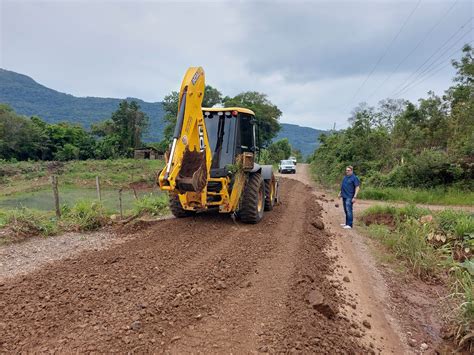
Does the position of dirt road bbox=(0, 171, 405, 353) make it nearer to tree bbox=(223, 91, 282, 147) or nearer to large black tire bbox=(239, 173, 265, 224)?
large black tire bbox=(239, 173, 265, 224)

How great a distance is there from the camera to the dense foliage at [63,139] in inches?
2031

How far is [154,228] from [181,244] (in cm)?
172

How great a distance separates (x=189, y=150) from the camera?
22.6 feet

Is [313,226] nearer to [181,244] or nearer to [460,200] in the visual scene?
[181,244]

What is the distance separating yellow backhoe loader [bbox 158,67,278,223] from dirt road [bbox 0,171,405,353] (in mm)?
1149

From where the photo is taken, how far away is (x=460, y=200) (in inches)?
497

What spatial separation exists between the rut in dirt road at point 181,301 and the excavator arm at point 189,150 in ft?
3.55

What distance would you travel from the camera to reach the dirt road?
120 inches

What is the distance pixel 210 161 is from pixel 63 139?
5930cm

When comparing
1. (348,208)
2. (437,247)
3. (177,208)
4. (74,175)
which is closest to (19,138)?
(74,175)

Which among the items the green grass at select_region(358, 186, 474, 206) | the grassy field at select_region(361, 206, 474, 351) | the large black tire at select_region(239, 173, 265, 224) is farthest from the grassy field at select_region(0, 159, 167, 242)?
the green grass at select_region(358, 186, 474, 206)

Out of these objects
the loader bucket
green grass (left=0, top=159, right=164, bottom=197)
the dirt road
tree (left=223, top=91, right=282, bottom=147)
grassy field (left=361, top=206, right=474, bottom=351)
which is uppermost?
tree (left=223, top=91, right=282, bottom=147)

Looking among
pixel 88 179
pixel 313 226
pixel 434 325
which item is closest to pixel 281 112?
pixel 88 179

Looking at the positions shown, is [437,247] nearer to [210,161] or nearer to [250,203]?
[250,203]
